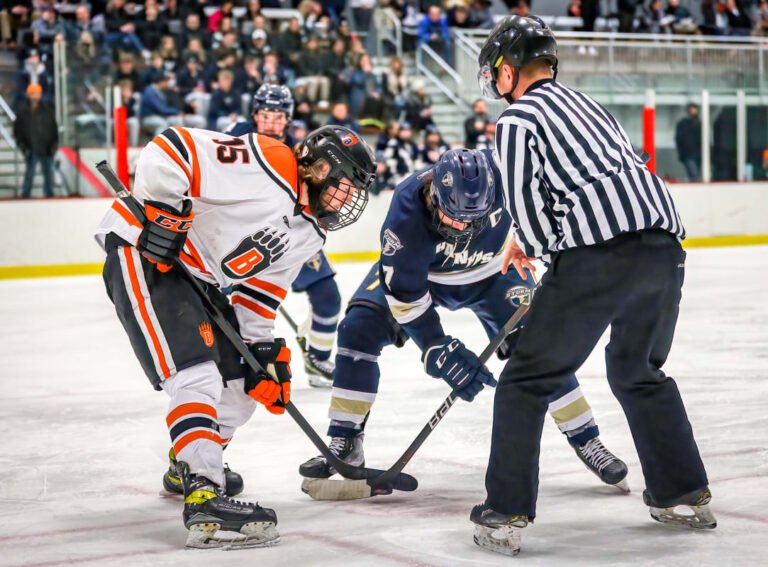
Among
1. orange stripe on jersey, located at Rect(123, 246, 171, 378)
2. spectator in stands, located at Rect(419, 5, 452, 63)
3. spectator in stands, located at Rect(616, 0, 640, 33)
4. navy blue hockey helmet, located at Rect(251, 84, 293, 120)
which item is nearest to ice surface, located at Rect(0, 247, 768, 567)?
orange stripe on jersey, located at Rect(123, 246, 171, 378)

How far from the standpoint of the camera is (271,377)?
9.93 feet

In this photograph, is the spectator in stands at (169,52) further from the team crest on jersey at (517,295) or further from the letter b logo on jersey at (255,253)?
the letter b logo on jersey at (255,253)

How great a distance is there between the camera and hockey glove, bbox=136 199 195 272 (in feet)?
8.99

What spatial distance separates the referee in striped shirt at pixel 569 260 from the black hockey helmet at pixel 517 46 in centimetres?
9

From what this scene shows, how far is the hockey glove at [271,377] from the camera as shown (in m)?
3.00

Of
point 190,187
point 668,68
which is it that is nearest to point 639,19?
point 668,68

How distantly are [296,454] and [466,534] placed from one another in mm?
1035

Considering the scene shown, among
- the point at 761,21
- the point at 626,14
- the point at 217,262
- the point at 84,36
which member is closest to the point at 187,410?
the point at 217,262

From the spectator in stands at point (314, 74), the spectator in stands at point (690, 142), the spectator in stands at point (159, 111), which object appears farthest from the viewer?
the spectator in stands at point (690, 142)

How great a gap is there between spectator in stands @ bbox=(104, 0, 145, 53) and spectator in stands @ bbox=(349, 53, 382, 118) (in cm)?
197

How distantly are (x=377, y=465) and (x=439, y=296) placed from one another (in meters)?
0.54

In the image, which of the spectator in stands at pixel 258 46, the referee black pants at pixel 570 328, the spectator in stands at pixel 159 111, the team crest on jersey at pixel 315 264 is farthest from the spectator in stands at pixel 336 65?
the referee black pants at pixel 570 328

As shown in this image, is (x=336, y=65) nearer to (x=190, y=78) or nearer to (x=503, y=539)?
(x=190, y=78)

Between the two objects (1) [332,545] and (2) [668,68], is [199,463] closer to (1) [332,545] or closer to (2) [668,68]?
(1) [332,545]
